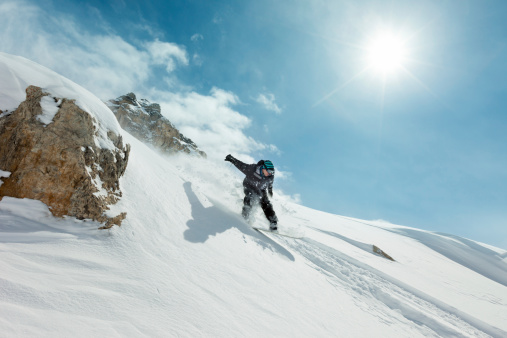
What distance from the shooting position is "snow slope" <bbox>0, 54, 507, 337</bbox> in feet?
6.16

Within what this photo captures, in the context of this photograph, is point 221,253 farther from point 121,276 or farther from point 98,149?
point 98,149

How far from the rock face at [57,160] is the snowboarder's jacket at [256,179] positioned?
4402 millimetres

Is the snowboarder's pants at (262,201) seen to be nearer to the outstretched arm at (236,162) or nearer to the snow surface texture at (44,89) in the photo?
the outstretched arm at (236,162)

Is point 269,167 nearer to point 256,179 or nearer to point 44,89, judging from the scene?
point 256,179

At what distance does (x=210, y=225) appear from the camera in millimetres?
4887

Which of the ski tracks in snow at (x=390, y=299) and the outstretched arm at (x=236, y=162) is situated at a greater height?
A: the outstretched arm at (x=236, y=162)

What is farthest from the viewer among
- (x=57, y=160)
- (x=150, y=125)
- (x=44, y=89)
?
(x=150, y=125)

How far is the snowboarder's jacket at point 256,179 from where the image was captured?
294 inches

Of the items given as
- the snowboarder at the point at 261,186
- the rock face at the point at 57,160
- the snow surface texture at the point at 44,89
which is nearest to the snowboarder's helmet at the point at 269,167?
the snowboarder at the point at 261,186

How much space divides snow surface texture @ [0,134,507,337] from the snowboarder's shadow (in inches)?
1.5

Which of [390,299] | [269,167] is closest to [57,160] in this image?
[269,167]

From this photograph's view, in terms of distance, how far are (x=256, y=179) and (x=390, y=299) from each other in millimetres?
4779

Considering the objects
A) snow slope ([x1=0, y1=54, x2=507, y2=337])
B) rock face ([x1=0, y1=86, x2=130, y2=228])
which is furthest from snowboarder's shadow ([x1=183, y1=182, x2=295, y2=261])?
rock face ([x1=0, y1=86, x2=130, y2=228])

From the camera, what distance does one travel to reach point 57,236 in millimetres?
2621
